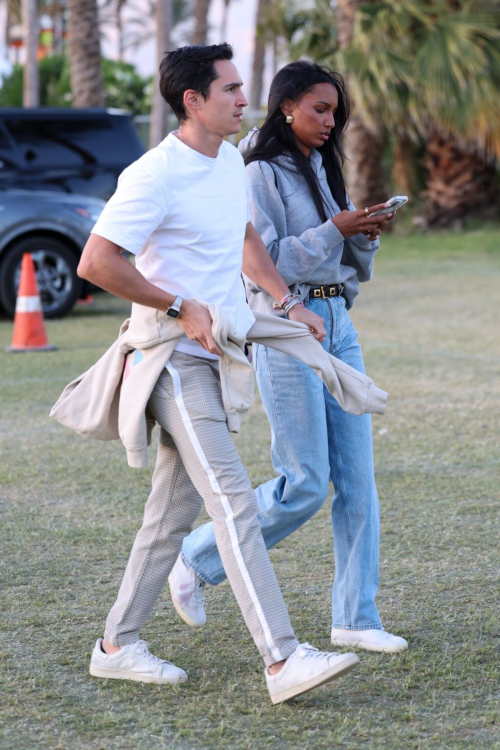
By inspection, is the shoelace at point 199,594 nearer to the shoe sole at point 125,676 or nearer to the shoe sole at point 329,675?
the shoe sole at point 125,676

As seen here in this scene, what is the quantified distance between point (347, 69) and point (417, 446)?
1416cm

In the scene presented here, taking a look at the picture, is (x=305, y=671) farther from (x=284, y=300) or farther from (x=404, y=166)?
(x=404, y=166)

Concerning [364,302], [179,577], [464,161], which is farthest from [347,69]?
[179,577]

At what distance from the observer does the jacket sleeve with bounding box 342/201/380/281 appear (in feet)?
12.4

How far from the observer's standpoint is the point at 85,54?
795 inches

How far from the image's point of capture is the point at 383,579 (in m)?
4.34

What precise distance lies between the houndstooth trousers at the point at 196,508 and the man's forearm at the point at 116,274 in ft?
0.76

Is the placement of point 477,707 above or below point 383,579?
above

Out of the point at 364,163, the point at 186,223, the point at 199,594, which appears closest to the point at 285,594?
the point at 199,594

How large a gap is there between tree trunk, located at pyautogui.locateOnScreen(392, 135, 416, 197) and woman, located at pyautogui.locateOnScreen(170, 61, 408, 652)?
19.2 metres

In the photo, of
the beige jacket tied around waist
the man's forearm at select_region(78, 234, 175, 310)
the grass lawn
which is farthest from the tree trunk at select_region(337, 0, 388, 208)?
the man's forearm at select_region(78, 234, 175, 310)

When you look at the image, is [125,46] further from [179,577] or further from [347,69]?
[179,577]

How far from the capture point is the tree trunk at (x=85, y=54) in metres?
20.1

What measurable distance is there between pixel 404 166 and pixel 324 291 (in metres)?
19.7
